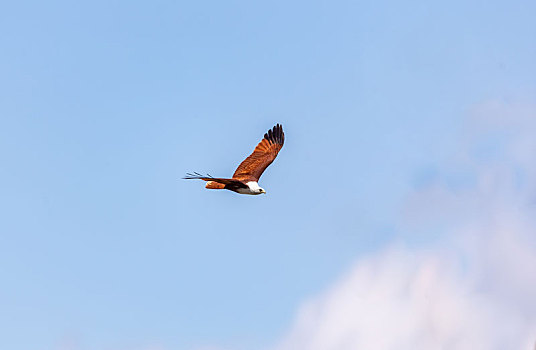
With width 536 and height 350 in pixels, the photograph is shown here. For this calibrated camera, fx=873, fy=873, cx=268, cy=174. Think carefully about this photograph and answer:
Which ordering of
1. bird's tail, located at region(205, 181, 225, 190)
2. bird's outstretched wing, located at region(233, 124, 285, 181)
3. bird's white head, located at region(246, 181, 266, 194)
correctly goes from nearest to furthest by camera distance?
bird's tail, located at region(205, 181, 225, 190) → bird's white head, located at region(246, 181, 266, 194) → bird's outstretched wing, located at region(233, 124, 285, 181)

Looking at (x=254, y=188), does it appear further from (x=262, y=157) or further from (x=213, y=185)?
(x=262, y=157)

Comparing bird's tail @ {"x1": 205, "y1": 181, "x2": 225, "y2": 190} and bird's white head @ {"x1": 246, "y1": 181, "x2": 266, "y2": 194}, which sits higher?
bird's white head @ {"x1": 246, "y1": 181, "x2": 266, "y2": 194}

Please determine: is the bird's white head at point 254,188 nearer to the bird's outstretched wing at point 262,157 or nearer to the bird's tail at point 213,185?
the bird's outstretched wing at point 262,157

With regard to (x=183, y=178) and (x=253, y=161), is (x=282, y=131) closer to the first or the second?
(x=253, y=161)

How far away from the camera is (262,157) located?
61438mm

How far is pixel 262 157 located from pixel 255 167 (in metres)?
1.59

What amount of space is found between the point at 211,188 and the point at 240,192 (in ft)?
8.65

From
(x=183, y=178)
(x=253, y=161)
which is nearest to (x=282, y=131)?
(x=253, y=161)

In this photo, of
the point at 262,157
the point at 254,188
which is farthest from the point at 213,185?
the point at 262,157

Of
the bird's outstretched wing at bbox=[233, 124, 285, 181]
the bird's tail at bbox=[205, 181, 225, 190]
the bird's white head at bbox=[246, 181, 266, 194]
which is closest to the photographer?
the bird's tail at bbox=[205, 181, 225, 190]

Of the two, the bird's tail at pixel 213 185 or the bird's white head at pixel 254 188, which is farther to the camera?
the bird's white head at pixel 254 188

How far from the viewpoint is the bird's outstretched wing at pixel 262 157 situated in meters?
59.3

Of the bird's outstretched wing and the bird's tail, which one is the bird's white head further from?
the bird's tail

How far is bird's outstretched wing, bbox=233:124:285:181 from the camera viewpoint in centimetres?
5934
